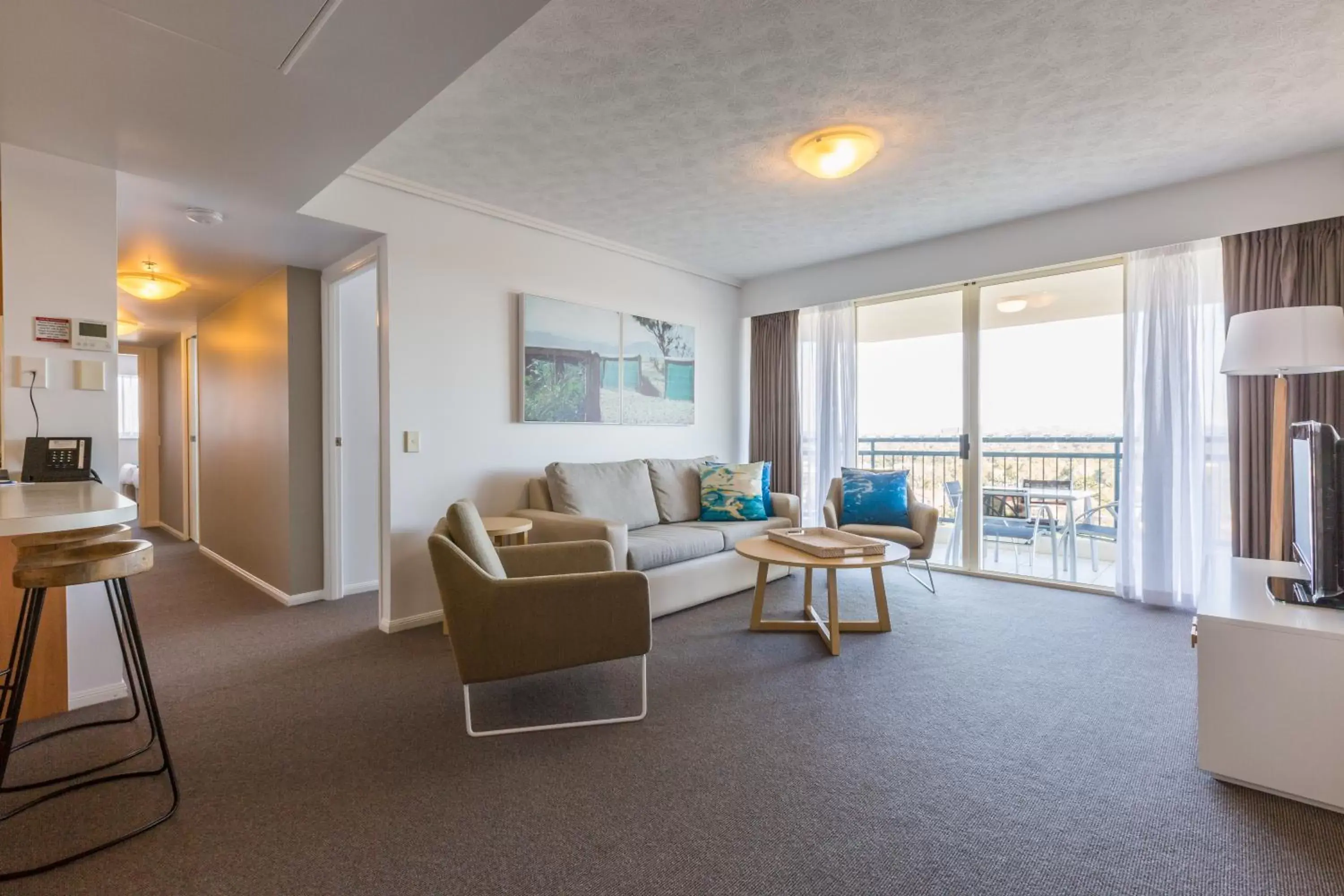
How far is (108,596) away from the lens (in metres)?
2.14

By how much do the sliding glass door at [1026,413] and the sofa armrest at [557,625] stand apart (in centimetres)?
336

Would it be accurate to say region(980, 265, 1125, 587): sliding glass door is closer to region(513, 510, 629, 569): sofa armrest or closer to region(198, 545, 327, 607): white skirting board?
region(513, 510, 629, 569): sofa armrest

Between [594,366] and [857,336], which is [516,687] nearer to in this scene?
[594,366]

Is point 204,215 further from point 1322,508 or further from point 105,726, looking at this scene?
point 1322,508

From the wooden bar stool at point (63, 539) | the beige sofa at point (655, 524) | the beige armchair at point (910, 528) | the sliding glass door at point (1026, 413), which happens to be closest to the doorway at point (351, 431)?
the beige sofa at point (655, 524)

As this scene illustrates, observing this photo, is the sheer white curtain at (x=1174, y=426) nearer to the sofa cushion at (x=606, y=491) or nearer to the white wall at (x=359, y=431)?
the sofa cushion at (x=606, y=491)

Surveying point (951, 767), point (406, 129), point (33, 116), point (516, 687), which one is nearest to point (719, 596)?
point (516, 687)

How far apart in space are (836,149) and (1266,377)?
279 cm

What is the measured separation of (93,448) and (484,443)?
179 cm

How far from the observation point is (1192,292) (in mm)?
3641

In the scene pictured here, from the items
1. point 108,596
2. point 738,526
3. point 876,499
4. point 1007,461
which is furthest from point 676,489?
point 108,596

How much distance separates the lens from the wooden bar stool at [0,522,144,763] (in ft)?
6.05

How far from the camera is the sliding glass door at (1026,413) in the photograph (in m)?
4.26

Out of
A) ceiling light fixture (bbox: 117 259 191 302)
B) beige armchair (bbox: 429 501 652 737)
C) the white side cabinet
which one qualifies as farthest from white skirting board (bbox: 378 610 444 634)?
the white side cabinet
